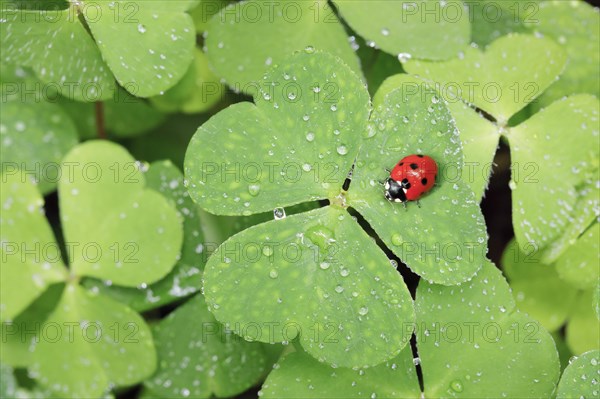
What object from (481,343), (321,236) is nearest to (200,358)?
(321,236)

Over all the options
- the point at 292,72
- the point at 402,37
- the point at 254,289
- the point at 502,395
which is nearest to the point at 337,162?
the point at 292,72

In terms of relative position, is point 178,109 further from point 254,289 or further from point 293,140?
point 254,289

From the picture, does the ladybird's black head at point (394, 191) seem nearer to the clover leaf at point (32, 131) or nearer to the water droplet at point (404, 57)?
the water droplet at point (404, 57)

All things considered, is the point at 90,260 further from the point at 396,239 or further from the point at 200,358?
the point at 396,239

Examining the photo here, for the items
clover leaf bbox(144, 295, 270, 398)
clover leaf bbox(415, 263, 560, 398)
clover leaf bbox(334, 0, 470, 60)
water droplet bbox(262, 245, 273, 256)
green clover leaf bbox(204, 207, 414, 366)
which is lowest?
clover leaf bbox(144, 295, 270, 398)

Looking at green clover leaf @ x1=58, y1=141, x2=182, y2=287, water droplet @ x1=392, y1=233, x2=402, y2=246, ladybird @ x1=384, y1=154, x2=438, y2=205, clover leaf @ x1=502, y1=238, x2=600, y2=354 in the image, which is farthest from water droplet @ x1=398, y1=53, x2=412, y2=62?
green clover leaf @ x1=58, y1=141, x2=182, y2=287

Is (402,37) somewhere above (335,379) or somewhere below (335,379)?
above

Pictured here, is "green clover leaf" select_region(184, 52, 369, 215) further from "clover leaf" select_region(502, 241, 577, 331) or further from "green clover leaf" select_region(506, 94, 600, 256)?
"clover leaf" select_region(502, 241, 577, 331)
